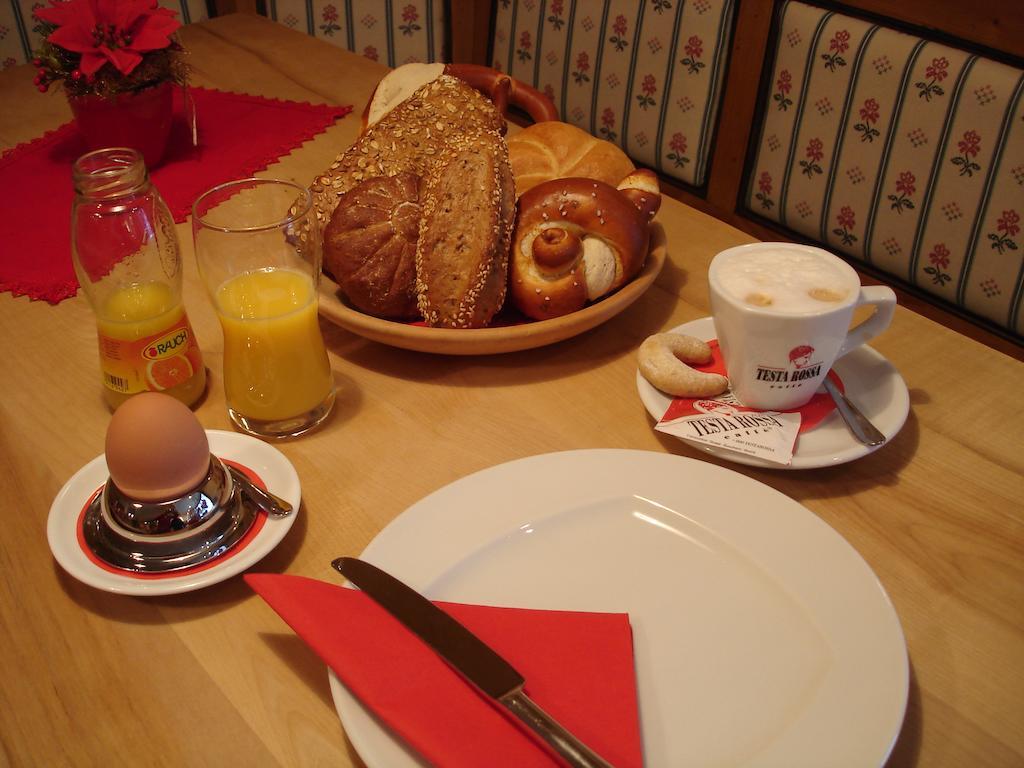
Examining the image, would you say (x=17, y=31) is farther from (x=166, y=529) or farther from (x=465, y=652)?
(x=465, y=652)

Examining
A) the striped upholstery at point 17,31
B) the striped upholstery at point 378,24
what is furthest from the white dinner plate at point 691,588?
the striped upholstery at point 17,31

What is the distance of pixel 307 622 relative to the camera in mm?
580

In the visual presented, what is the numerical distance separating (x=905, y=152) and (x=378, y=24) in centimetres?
141

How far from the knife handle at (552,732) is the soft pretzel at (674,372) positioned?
0.37 m

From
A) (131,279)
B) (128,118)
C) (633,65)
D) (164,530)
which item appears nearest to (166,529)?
(164,530)

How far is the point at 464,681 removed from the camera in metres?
0.56

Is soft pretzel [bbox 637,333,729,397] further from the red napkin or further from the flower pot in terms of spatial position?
the flower pot

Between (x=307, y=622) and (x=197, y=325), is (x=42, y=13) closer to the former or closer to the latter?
(x=197, y=325)

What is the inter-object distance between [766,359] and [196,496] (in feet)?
1.64

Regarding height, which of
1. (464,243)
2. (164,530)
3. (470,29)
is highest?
(464,243)

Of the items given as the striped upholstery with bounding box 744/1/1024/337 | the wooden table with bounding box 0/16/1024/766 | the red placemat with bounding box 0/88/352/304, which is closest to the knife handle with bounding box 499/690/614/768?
the wooden table with bounding box 0/16/1024/766

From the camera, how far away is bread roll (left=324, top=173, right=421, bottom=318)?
3.01 ft

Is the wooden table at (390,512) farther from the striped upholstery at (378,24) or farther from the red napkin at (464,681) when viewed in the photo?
the striped upholstery at (378,24)

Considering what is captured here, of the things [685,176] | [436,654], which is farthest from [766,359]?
[685,176]
